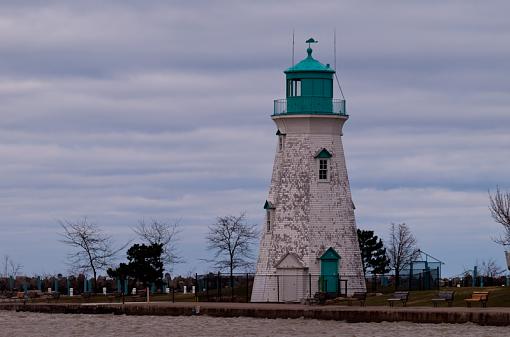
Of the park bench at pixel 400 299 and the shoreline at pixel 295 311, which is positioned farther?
the park bench at pixel 400 299

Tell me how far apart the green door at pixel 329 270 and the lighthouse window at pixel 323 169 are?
150 inches

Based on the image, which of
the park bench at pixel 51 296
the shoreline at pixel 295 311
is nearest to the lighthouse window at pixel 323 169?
the shoreline at pixel 295 311

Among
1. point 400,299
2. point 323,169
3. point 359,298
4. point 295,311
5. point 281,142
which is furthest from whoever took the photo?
point 281,142

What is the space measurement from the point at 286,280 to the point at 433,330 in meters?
19.1

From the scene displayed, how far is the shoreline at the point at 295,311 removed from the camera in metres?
67.1

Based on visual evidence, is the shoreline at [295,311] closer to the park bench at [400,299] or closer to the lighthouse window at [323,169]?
the park bench at [400,299]

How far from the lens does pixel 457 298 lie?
250 feet

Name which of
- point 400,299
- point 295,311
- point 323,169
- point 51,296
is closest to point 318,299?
point 295,311

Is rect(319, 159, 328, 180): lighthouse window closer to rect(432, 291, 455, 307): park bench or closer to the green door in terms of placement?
the green door

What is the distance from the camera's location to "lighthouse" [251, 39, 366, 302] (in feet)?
281

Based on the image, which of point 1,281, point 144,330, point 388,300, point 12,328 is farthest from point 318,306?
point 1,281

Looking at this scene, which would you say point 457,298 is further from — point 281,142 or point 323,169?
point 281,142

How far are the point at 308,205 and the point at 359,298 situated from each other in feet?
26.9

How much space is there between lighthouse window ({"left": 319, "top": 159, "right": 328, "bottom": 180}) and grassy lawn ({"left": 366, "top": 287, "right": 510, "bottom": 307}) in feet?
22.0
